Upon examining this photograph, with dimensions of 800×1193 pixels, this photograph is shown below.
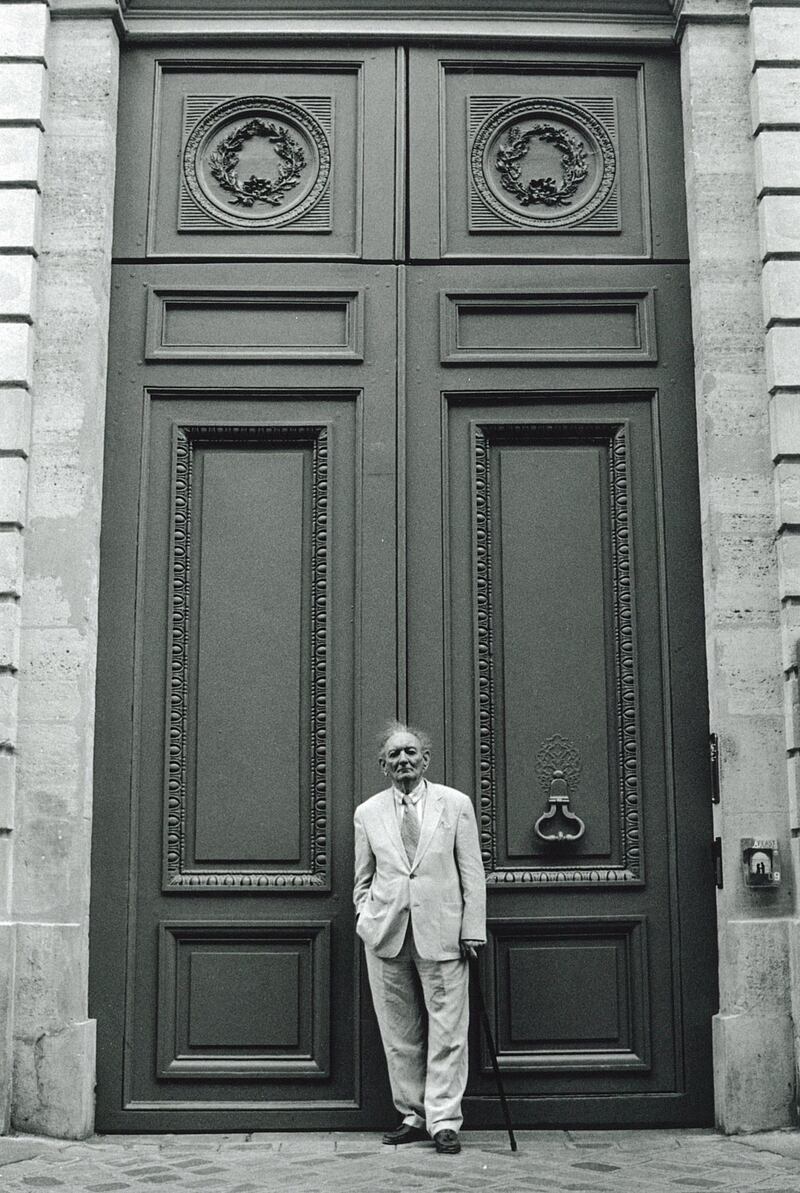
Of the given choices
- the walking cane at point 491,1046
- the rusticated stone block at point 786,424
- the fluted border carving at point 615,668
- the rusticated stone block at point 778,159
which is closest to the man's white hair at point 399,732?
the fluted border carving at point 615,668

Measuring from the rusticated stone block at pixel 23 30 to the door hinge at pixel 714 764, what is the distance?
16.1 feet

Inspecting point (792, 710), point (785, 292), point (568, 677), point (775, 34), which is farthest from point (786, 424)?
point (775, 34)

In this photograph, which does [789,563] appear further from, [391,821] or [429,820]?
[391,821]

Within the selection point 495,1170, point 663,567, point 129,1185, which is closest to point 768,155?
point 663,567

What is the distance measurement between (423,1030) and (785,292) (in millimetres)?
4025

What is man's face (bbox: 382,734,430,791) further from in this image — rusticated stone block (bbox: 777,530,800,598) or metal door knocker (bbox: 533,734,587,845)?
rusticated stone block (bbox: 777,530,800,598)

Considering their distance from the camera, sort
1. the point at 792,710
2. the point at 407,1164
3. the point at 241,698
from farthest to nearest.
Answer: the point at 241,698, the point at 792,710, the point at 407,1164

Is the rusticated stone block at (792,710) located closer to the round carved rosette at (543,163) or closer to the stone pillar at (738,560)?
the stone pillar at (738,560)

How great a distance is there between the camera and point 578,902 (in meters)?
7.04

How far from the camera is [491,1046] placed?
6.54 m

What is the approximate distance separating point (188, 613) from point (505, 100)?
3329 millimetres

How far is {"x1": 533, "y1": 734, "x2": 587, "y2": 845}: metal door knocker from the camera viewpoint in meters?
7.07

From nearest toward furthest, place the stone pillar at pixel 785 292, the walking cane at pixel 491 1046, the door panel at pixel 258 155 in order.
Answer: the walking cane at pixel 491 1046, the stone pillar at pixel 785 292, the door panel at pixel 258 155

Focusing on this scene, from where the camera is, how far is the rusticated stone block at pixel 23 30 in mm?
7492
